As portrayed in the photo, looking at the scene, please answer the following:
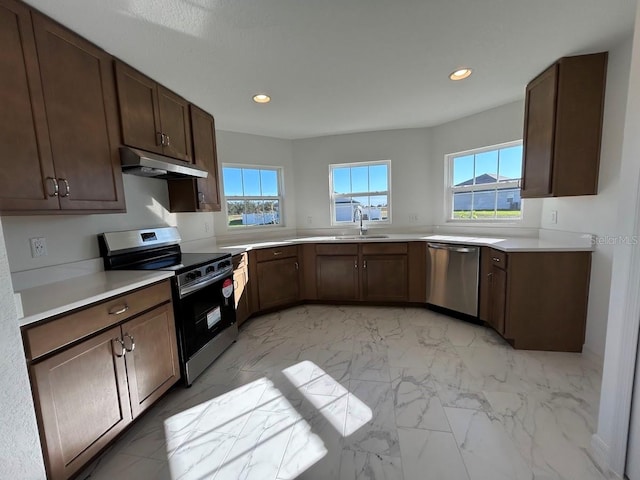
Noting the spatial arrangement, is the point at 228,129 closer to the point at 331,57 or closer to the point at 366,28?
the point at 331,57

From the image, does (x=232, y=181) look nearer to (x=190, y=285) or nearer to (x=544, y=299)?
(x=190, y=285)

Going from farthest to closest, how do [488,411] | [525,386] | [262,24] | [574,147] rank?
[574,147] < [525,386] < [488,411] < [262,24]

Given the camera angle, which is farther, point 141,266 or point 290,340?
point 290,340

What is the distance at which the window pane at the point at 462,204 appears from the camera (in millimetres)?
3438

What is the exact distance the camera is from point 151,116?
2.12 meters

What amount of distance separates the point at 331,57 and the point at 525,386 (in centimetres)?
260

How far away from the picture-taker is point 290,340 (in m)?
2.67

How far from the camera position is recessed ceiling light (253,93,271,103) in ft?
8.15

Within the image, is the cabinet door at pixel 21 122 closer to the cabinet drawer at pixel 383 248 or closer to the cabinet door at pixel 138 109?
the cabinet door at pixel 138 109

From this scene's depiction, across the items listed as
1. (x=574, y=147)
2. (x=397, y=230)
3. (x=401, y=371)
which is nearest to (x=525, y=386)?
(x=401, y=371)

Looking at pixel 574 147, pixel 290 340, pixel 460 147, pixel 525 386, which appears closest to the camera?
pixel 525 386

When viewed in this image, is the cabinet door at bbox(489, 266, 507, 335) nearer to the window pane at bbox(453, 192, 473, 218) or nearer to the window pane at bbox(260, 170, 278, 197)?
the window pane at bbox(453, 192, 473, 218)

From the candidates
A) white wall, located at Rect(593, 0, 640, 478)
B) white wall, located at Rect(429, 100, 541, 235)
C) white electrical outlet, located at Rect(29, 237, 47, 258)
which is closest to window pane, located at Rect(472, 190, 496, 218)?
white wall, located at Rect(429, 100, 541, 235)

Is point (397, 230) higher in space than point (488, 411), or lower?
higher
